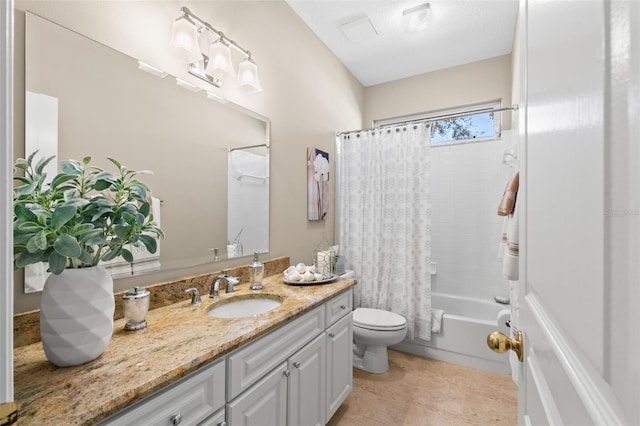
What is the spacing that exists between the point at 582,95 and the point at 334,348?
159cm

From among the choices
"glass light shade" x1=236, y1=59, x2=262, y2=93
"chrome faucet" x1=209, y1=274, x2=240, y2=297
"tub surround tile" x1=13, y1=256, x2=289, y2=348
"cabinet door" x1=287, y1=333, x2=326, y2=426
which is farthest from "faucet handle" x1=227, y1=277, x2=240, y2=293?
"glass light shade" x1=236, y1=59, x2=262, y2=93

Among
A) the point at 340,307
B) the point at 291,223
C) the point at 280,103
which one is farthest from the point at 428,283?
the point at 280,103

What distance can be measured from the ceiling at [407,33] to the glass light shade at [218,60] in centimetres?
100

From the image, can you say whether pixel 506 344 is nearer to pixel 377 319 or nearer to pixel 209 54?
pixel 377 319

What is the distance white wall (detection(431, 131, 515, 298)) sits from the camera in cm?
294

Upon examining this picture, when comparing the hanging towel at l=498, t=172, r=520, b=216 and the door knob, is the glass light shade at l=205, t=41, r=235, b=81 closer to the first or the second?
the hanging towel at l=498, t=172, r=520, b=216

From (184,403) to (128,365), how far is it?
0.19m

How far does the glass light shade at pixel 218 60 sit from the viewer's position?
5.19 feet

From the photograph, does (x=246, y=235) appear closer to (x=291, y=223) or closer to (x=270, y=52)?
(x=291, y=223)

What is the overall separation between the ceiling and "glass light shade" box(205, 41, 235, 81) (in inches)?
39.5

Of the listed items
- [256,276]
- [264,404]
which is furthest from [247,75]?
[264,404]

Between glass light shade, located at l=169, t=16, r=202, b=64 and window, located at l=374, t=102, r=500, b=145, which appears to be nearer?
glass light shade, located at l=169, t=16, r=202, b=64

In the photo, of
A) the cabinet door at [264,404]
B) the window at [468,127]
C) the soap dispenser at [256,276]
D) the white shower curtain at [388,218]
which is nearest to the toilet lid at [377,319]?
the white shower curtain at [388,218]

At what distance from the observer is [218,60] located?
5.20ft
